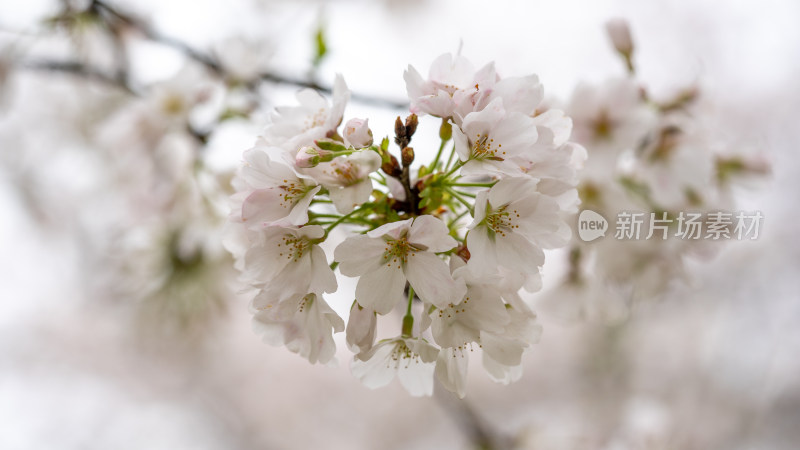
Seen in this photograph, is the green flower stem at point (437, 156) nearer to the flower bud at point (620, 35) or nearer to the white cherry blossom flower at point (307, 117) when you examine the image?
the white cherry blossom flower at point (307, 117)

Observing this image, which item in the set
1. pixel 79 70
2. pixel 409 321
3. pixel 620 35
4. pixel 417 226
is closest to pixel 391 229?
pixel 417 226

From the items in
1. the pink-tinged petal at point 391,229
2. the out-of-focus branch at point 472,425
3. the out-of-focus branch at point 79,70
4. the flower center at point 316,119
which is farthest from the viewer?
the out-of-focus branch at point 472,425

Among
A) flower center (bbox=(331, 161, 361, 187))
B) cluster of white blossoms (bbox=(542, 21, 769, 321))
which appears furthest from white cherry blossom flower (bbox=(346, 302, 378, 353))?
cluster of white blossoms (bbox=(542, 21, 769, 321))

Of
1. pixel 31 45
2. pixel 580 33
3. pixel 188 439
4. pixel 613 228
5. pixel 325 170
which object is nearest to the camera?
pixel 325 170

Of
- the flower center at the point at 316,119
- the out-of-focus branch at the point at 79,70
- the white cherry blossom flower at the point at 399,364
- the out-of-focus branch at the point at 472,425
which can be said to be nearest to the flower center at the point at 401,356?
the white cherry blossom flower at the point at 399,364

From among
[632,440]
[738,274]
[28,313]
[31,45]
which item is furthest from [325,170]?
[28,313]

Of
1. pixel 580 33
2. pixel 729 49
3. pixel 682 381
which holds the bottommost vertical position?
pixel 682 381

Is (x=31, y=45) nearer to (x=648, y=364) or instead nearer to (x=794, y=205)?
(x=648, y=364)
